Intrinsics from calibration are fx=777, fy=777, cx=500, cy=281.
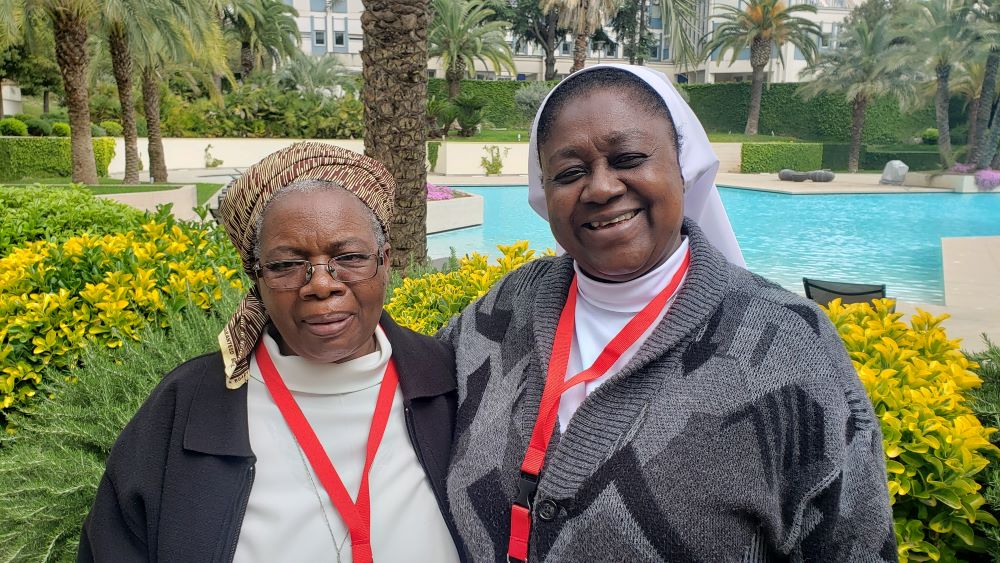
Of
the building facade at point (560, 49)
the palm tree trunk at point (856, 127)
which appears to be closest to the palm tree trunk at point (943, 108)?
the palm tree trunk at point (856, 127)

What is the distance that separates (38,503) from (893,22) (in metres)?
36.3

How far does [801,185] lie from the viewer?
27125 millimetres

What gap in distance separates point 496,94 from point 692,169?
38.3 m

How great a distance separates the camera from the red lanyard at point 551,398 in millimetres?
1618

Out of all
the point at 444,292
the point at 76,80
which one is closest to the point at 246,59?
the point at 76,80

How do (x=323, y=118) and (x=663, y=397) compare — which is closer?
(x=663, y=397)

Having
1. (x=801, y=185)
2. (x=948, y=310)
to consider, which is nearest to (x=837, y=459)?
(x=948, y=310)

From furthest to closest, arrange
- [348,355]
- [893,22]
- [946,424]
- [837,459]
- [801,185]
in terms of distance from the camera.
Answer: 1. [893,22]
2. [801,185]
3. [946,424]
4. [348,355]
5. [837,459]

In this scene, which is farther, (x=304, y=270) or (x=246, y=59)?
(x=246, y=59)

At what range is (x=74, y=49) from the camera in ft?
48.4

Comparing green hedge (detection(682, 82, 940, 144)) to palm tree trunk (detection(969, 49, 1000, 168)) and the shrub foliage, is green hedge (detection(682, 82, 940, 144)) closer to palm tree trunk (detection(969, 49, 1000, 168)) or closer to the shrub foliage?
palm tree trunk (detection(969, 49, 1000, 168))

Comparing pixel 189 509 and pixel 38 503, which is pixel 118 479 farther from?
pixel 38 503

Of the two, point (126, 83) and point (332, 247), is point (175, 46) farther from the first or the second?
point (332, 247)

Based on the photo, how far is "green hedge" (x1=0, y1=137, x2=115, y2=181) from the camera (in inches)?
827
